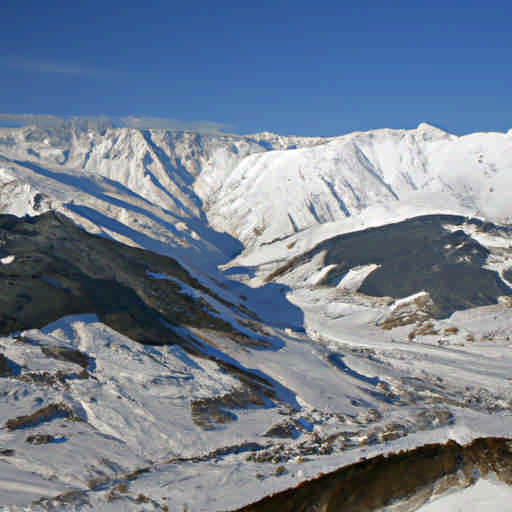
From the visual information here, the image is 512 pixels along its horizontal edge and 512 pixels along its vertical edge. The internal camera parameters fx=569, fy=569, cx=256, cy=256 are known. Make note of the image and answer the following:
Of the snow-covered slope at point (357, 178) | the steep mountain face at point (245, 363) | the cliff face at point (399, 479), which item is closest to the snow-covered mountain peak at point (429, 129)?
the snow-covered slope at point (357, 178)

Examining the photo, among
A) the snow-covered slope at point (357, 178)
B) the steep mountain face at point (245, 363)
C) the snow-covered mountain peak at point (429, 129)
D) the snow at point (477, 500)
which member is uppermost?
the snow-covered mountain peak at point (429, 129)

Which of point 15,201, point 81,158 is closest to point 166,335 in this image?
point 15,201

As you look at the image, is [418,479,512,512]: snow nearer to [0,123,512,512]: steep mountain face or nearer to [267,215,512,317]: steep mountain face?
[0,123,512,512]: steep mountain face

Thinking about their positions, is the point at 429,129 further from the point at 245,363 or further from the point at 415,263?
the point at 245,363

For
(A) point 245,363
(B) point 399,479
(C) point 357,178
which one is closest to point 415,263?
(A) point 245,363

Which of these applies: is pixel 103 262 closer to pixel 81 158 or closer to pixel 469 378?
pixel 469 378

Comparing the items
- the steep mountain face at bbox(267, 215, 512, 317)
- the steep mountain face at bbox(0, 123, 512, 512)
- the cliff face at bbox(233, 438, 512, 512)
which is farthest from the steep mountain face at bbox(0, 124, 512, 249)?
the cliff face at bbox(233, 438, 512, 512)

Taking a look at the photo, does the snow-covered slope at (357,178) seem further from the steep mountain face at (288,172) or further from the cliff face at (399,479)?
the cliff face at (399,479)

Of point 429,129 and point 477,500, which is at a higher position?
point 429,129
